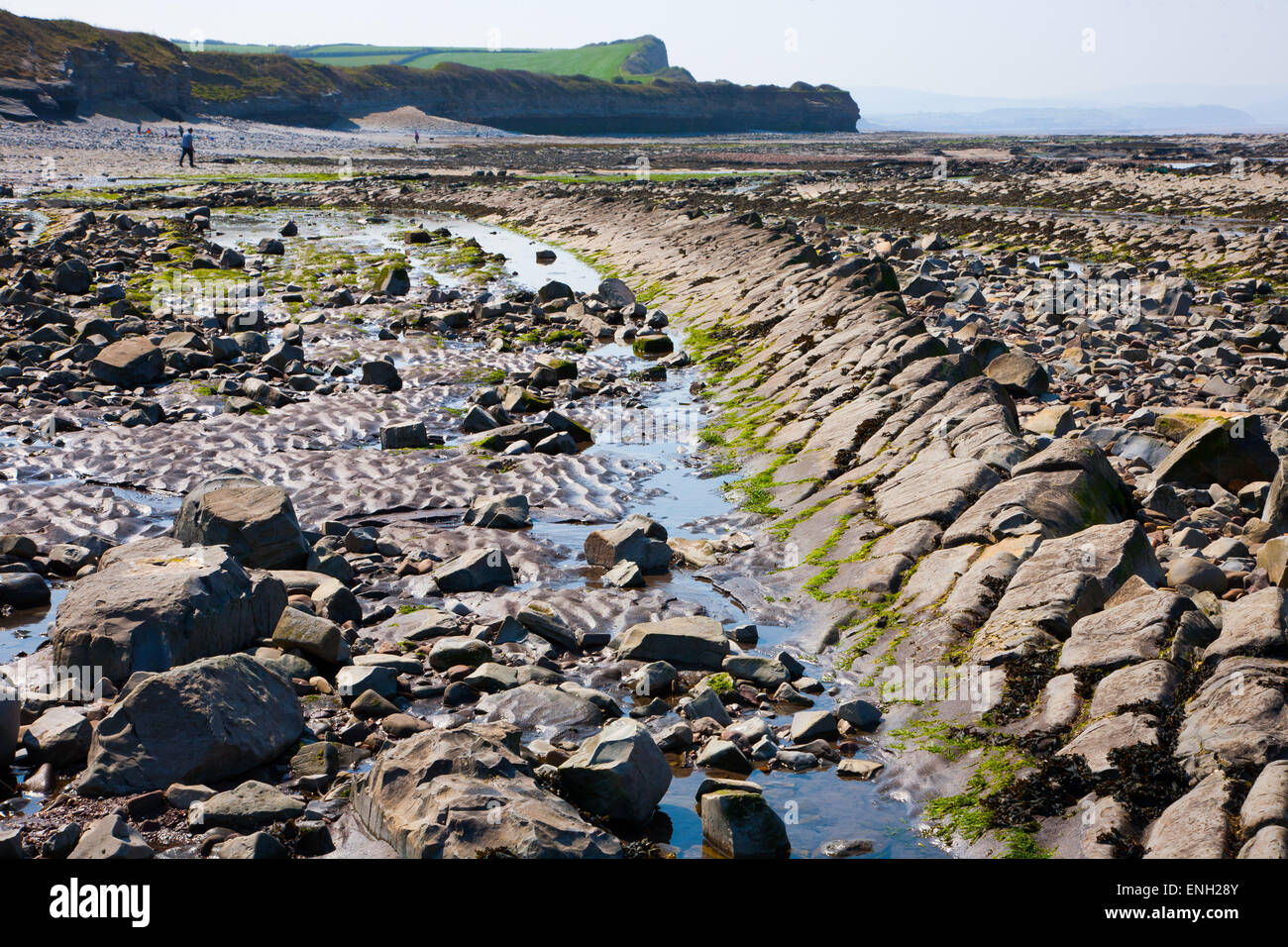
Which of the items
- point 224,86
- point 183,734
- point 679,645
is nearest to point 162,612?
point 183,734

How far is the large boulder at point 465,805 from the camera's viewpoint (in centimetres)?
626

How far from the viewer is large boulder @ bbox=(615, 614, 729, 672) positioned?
9.70 m

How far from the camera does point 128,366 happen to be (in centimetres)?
2014

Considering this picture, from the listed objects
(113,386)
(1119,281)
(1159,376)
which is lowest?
(113,386)

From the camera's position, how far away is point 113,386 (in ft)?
65.1

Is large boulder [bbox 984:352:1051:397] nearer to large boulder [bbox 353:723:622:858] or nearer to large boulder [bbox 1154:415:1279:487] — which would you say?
large boulder [bbox 1154:415:1279:487]

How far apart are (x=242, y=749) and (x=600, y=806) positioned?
2668 millimetres

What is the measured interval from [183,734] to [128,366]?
48.8ft

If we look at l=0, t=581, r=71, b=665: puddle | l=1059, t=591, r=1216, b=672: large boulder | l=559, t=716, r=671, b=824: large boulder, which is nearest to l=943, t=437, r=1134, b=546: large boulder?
l=1059, t=591, r=1216, b=672: large boulder

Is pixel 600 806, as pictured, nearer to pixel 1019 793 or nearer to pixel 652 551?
pixel 1019 793

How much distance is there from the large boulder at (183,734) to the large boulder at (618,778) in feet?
7.79
